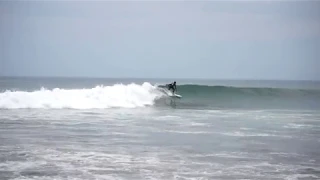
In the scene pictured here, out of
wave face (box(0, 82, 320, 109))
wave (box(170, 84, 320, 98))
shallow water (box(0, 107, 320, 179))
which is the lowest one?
shallow water (box(0, 107, 320, 179))

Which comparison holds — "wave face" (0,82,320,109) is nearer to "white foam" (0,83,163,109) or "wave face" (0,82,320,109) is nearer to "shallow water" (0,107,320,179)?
"white foam" (0,83,163,109)

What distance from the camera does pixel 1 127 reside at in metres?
13.3

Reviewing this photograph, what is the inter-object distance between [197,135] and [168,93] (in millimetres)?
16117

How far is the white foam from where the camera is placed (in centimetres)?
2194

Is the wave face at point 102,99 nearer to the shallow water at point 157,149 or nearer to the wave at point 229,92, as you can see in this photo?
the shallow water at point 157,149

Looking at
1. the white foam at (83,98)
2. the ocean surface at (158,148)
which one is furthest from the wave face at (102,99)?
the ocean surface at (158,148)

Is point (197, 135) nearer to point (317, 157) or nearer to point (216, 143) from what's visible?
point (216, 143)

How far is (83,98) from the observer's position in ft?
79.7

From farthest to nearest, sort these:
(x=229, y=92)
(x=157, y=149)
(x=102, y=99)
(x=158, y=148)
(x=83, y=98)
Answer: (x=229, y=92)
(x=102, y=99)
(x=83, y=98)
(x=158, y=148)
(x=157, y=149)

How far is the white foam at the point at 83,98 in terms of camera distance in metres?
21.9

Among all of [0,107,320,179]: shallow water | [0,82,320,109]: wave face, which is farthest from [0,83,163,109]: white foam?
[0,107,320,179]: shallow water

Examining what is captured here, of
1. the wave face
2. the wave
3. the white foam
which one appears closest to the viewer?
the white foam

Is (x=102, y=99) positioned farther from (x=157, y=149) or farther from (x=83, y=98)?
(x=157, y=149)

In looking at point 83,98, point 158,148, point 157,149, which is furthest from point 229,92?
point 157,149
